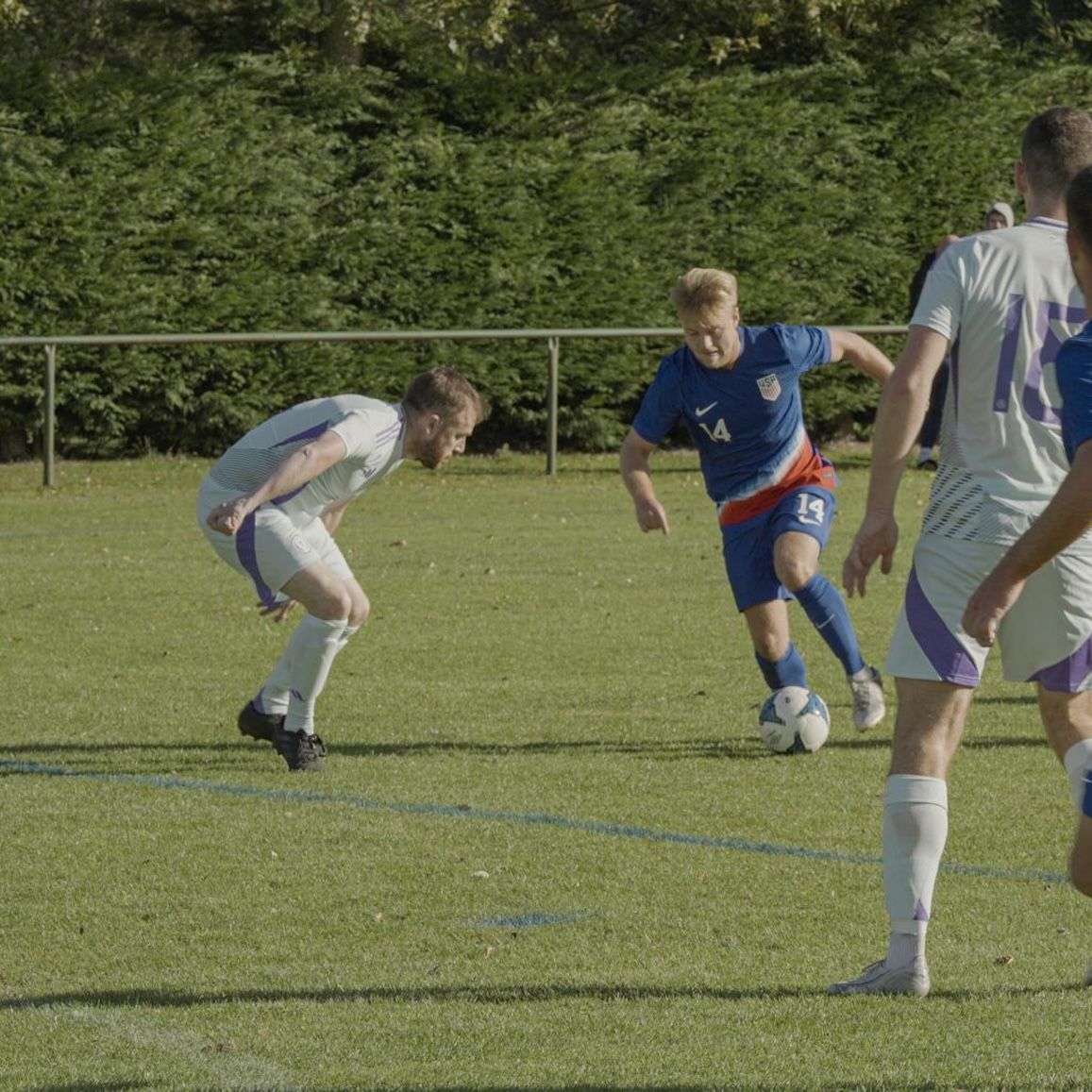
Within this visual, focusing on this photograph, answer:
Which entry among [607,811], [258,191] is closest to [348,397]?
[607,811]

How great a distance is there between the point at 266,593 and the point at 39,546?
788 centimetres

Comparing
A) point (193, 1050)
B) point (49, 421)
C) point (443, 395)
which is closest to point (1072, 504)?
point (193, 1050)

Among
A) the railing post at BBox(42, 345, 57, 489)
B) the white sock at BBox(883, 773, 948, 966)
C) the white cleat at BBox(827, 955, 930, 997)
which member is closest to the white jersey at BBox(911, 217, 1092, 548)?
the white sock at BBox(883, 773, 948, 966)

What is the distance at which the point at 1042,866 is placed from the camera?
6625 mm

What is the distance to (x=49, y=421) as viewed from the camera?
19.3 meters

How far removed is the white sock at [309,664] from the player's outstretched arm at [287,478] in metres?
0.68

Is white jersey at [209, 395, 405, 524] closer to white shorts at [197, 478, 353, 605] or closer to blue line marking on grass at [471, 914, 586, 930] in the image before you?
white shorts at [197, 478, 353, 605]

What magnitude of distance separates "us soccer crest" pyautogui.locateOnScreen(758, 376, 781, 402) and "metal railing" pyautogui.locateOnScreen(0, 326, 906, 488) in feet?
37.1

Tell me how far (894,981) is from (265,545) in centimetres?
389

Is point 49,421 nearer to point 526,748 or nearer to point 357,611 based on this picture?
point 357,611

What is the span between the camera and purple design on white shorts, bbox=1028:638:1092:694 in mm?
5125

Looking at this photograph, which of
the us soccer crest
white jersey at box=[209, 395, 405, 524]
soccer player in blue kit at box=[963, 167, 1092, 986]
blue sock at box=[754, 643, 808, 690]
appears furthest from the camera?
the us soccer crest

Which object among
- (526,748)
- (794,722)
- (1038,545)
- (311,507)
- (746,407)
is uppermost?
(1038,545)

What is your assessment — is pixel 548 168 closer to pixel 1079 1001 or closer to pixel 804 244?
pixel 804 244
